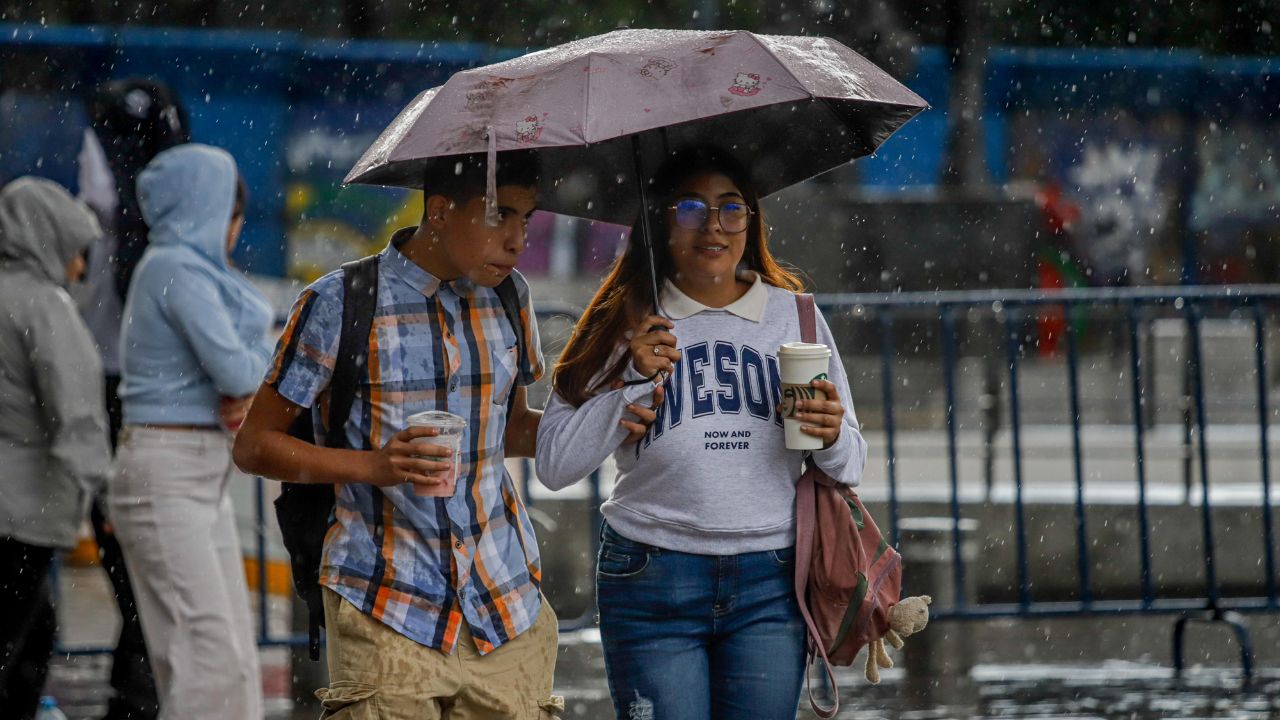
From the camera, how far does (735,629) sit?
11.2 feet

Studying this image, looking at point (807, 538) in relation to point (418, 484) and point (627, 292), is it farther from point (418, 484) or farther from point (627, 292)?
point (418, 484)

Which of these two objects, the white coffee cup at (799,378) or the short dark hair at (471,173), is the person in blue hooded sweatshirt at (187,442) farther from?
the white coffee cup at (799,378)

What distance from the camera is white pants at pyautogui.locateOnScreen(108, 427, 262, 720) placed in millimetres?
4656

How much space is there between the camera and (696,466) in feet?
11.1

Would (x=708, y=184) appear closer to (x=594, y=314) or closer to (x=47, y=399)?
(x=594, y=314)

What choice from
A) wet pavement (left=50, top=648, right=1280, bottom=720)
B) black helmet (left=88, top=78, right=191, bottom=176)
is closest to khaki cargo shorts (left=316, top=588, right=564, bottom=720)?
wet pavement (left=50, top=648, right=1280, bottom=720)

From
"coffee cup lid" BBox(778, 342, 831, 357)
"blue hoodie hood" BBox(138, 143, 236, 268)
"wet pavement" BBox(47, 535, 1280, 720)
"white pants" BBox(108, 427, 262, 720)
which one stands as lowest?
"wet pavement" BBox(47, 535, 1280, 720)

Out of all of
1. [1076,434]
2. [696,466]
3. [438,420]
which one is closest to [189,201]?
[438,420]

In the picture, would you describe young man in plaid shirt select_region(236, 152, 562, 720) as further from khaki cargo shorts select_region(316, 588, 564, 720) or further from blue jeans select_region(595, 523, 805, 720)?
blue jeans select_region(595, 523, 805, 720)

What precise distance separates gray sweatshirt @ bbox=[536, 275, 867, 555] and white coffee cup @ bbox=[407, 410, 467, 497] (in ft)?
1.23

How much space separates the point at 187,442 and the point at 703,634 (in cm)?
206

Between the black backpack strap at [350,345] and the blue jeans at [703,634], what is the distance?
70 centimetres

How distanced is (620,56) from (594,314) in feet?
2.00

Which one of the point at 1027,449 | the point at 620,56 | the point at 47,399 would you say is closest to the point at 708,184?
the point at 620,56
